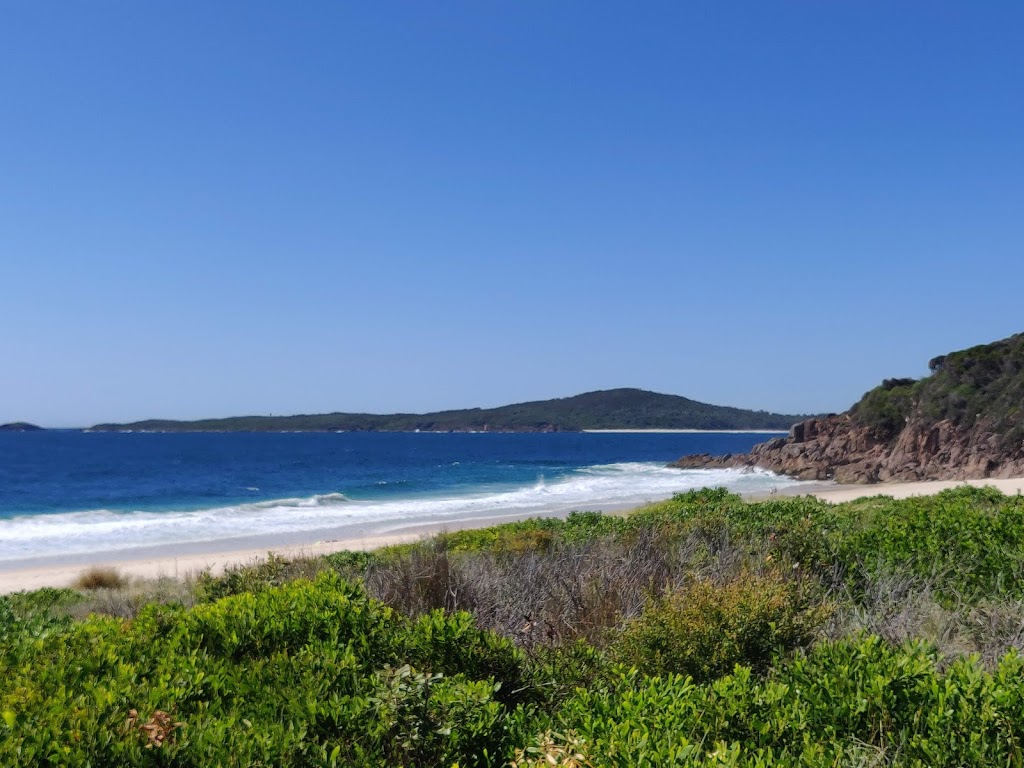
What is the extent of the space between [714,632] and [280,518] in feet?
96.9

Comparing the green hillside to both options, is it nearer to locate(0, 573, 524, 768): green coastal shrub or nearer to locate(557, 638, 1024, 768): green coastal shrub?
locate(557, 638, 1024, 768): green coastal shrub

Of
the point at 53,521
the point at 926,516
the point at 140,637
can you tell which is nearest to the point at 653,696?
the point at 140,637

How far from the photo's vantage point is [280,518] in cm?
3197

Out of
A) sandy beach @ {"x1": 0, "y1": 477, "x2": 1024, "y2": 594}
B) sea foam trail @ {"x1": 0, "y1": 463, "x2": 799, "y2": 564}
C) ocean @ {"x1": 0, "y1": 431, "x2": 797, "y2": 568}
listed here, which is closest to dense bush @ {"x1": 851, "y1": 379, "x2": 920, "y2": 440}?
ocean @ {"x1": 0, "y1": 431, "x2": 797, "y2": 568}

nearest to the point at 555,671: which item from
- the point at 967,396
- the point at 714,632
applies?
the point at 714,632

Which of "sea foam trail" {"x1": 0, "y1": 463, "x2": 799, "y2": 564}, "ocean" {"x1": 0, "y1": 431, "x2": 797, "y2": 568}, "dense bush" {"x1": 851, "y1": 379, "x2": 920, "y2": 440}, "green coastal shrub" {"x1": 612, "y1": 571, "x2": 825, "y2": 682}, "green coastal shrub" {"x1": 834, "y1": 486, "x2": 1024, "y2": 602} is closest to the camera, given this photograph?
"green coastal shrub" {"x1": 612, "y1": 571, "x2": 825, "y2": 682}

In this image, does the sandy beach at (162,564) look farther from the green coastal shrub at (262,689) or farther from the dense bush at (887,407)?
the dense bush at (887,407)

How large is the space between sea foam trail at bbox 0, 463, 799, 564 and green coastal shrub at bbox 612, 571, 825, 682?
22492 mm

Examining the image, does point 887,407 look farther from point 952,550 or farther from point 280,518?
point 952,550

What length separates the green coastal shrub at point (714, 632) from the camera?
15.5ft

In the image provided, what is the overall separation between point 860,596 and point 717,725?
14.0 ft

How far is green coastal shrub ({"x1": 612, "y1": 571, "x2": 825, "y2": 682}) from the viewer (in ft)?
15.5

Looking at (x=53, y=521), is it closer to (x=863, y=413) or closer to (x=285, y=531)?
(x=285, y=531)

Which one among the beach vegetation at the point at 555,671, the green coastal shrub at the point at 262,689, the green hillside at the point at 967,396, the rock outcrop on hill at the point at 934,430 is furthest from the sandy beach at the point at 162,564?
the green hillside at the point at 967,396
